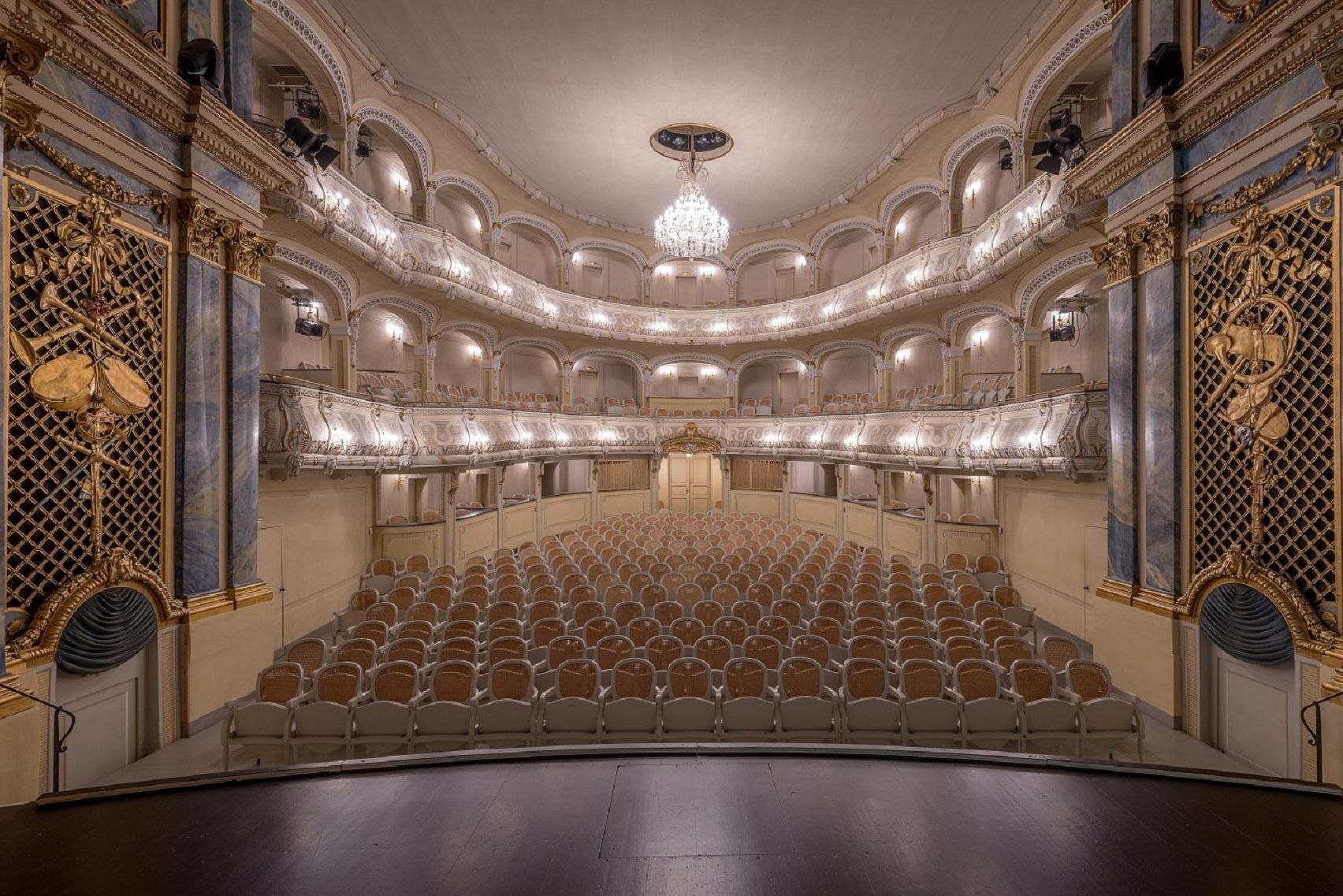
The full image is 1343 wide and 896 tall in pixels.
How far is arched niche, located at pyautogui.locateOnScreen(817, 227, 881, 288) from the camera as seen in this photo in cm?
2162

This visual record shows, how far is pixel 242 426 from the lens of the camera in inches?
302

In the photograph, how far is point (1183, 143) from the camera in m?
7.02

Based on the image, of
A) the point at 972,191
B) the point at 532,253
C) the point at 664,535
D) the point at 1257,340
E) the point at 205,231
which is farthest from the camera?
the point at 532,253

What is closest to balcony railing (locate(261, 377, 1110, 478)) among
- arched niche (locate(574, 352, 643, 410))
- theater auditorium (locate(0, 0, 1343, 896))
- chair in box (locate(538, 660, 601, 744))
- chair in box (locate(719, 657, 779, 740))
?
theater auditorium (locate(0, 0, 1343, 896))

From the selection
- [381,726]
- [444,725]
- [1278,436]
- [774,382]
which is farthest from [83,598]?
[774,382]

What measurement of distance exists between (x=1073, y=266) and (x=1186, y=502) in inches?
284

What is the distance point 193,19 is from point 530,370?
16.3m

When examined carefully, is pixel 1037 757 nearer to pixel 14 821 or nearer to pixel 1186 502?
pixel 1186 502

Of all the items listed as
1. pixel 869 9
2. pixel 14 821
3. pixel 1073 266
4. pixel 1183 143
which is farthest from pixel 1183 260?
pixel 14 821

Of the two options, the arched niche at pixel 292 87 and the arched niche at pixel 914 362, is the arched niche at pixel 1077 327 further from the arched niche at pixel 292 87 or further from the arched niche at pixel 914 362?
→ the arched niche at pixel 292 87

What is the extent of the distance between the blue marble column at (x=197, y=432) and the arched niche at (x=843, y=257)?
1858 centimetres

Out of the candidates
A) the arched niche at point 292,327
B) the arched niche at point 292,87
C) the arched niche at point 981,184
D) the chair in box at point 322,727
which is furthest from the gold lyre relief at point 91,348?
the arched niche at point 981,184

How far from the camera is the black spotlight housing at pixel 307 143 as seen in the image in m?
9.41

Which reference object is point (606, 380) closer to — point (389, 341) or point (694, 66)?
point (389, 341)
